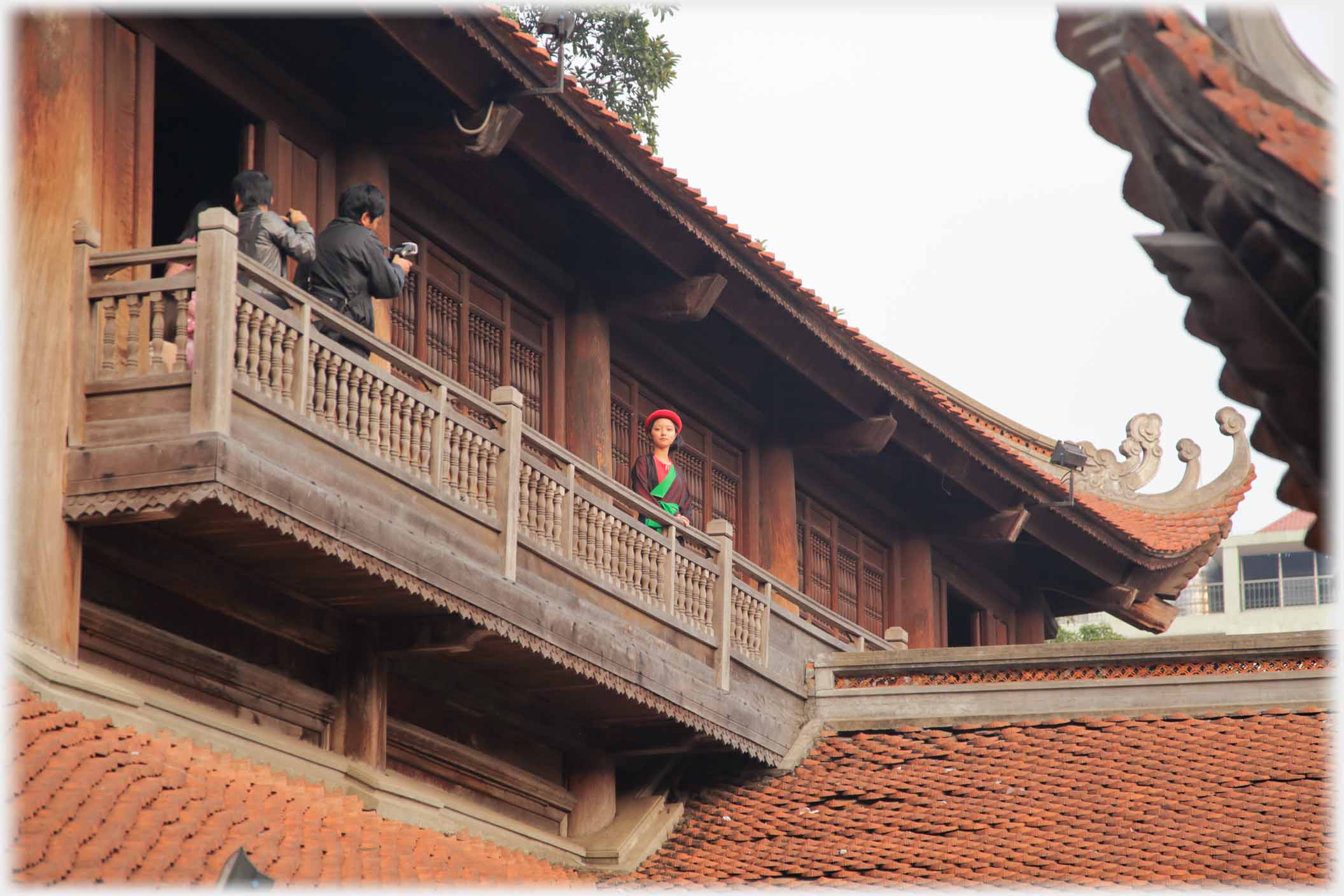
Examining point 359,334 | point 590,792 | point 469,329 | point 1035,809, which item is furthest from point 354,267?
point 1035,809

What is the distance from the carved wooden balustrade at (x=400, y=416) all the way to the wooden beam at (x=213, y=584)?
80 cm

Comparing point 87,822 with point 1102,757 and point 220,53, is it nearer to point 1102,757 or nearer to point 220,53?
point 220,53

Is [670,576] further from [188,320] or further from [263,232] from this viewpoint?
[188,320]

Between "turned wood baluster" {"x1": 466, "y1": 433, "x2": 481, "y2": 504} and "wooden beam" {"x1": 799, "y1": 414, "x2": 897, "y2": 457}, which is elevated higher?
"wooden beam" {"x1": 799, "y1": 414, "x2": 897, "y2": 457}

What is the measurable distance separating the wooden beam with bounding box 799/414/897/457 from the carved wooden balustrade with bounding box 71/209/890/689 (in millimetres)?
3325

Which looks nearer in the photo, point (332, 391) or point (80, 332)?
point (80, 332)

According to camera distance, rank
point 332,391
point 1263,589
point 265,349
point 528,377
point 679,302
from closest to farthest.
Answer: point 265,349 → point 332,391 → point 528,377 → point 679,302 → point 1263,589

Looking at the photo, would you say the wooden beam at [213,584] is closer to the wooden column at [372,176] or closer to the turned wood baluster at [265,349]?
the turned wood baluster at [265,349]

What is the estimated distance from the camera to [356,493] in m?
11.6

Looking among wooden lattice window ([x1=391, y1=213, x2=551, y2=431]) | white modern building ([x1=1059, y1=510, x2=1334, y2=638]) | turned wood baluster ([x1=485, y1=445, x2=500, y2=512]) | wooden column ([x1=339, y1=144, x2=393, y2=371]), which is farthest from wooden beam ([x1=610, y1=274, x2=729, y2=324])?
white modern building ([x1=1059, y1=510, x2=1334, y2=638])

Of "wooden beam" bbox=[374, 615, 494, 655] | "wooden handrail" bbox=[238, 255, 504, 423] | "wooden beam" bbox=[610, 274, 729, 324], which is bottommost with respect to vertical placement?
"wooden beam" bbox=[374, 615, 494, 655]

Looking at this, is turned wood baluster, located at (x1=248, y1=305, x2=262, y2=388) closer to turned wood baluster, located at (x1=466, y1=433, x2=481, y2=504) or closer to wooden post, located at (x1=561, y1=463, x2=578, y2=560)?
turned wood baluster, located at (x1=466, y1=433, x2=481, y2=504)

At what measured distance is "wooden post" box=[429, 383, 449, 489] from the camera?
12375 millimetres

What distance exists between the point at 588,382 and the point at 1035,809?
14.2 ft
